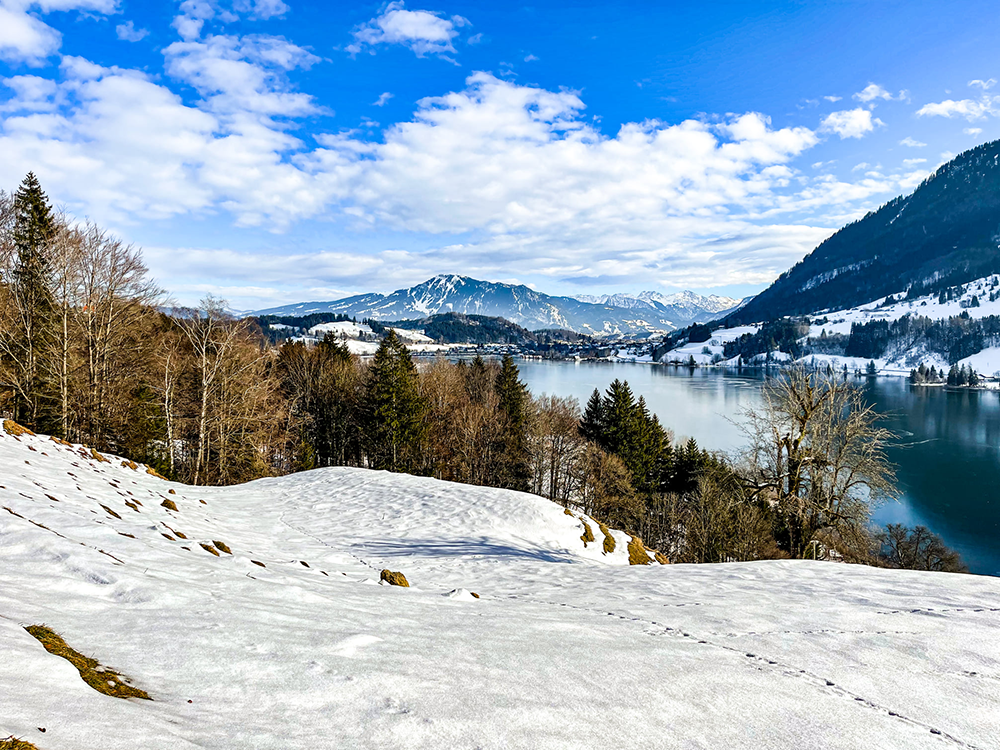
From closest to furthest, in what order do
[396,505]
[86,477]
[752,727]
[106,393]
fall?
[752,727]
[86,477]
[396,505]
[106,393]

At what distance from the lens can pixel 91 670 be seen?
117 inches

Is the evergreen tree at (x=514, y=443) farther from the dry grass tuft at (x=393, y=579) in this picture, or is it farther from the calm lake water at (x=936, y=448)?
the dry grass tuft at (x=393, y=579)

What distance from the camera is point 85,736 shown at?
2.20 meters

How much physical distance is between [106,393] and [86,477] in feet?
41.3

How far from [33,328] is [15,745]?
25628 mm

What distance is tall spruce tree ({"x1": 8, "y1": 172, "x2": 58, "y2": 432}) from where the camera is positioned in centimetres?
1883

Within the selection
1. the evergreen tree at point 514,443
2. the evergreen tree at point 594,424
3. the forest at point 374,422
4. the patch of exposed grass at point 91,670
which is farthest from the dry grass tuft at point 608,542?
the evergreen tree at point 594,424

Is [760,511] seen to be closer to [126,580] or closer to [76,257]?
[126,580]

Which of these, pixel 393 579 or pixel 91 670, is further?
pixel 393 579

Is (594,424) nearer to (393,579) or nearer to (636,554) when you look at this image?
(636,554)

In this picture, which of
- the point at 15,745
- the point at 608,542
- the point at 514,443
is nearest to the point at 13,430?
the point at 15,745

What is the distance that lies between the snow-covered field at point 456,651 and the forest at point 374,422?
9.47 metres

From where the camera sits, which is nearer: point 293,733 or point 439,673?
point 293,733

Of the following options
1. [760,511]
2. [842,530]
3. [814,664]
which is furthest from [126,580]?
[760,511]
